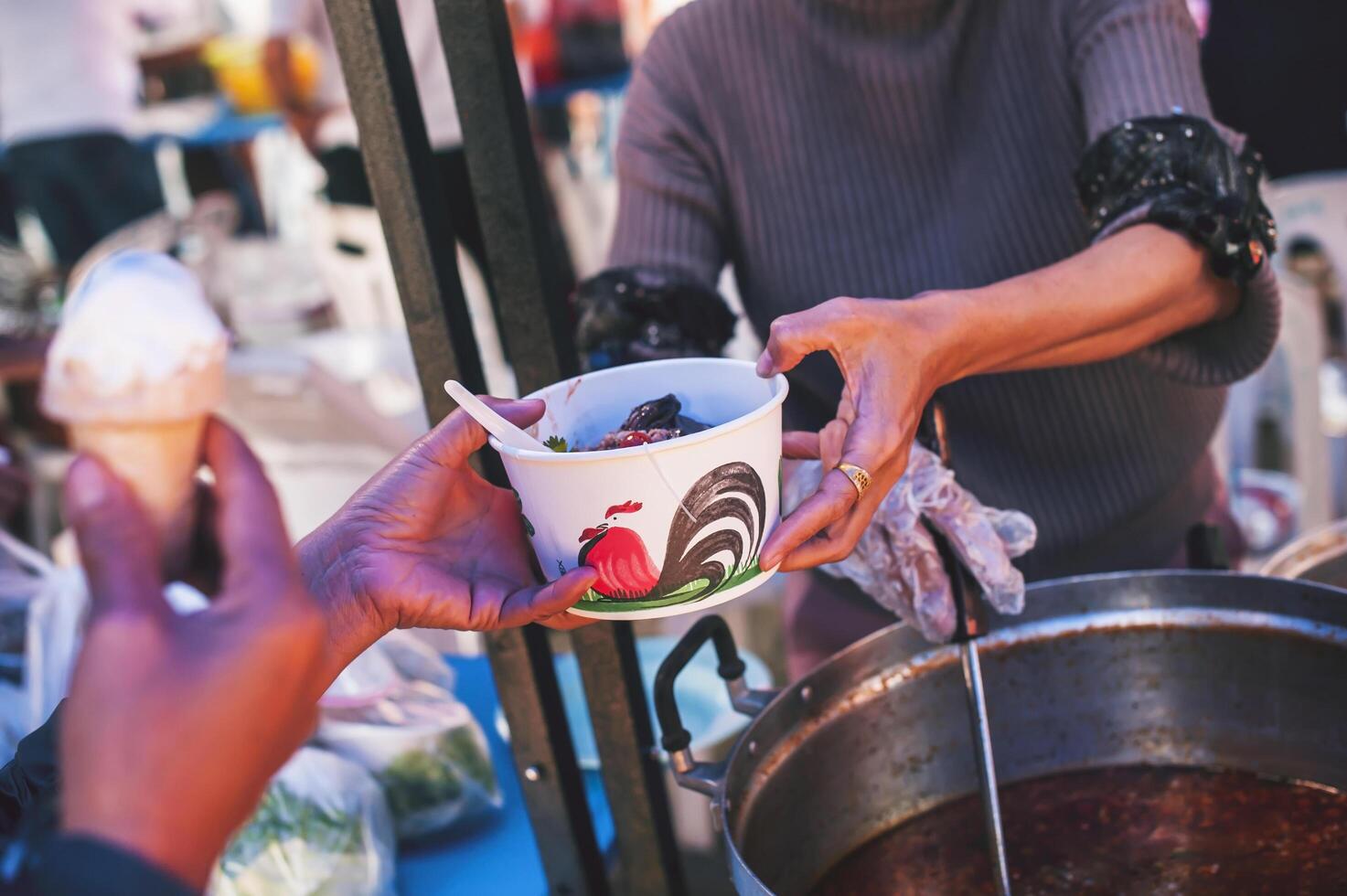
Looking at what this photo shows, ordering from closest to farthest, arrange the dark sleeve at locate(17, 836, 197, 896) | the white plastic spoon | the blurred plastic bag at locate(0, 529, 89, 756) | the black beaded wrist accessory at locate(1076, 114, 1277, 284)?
the dark sleeve at locate(17, 836, 197, 896) → the white plastic spoon → the black beaded wrist accessory at locate(1076, 114, 1277, 284) → the blurred plastic bag at locate(0, 529, 89, 756)

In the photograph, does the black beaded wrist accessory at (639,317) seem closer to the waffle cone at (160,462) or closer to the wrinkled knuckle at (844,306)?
the wrinkled knuckle at (844,306)

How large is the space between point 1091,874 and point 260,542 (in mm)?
711

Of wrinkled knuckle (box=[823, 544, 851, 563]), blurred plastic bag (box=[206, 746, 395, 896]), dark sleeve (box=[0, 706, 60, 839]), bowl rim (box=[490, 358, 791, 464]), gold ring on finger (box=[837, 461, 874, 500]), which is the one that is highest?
bowl rim (box=[490, 358, 791, 464])

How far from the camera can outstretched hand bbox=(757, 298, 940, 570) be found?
2.49 ft

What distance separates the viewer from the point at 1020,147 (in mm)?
1185

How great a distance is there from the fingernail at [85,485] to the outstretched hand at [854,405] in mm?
429

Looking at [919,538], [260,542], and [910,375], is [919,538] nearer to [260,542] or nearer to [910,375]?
[910,375]

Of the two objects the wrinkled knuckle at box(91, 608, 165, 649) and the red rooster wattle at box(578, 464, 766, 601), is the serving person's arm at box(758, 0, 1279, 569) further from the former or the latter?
the wrinkled knuckle at box(91, 608, 165, 649)

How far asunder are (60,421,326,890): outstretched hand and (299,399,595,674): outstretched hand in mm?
275

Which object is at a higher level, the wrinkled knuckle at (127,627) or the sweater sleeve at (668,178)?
the sweater sleeve at (668,178)

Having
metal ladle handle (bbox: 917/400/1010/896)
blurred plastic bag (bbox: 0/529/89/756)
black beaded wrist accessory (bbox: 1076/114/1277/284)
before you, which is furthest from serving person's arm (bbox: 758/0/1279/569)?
blurred plastic bag (bbox: 0/529/89/756)

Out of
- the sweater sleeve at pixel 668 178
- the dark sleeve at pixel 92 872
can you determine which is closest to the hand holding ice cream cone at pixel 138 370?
the dark sleeve at pixel 92 872

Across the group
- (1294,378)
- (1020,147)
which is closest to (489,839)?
(1020,147)

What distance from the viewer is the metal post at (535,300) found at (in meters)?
0.87
